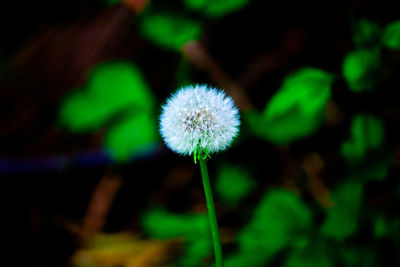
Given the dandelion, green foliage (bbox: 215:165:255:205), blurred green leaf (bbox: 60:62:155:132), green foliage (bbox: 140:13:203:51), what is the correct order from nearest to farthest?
1. the dandelion
2. green foliage (bbox: 140:13:203:51)
3. green foliage (bbox: 215:165:255:205)
4. blurred green leaf (bbox: 60:62:155:132)

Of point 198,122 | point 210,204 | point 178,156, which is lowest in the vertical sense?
point 210,204

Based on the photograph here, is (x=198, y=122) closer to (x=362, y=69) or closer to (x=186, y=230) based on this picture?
(x=362, y=69)

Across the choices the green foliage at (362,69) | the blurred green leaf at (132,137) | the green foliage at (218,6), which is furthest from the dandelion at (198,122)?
the blurred green leaf at (132,137)

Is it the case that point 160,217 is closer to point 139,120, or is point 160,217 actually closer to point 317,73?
point 139,120

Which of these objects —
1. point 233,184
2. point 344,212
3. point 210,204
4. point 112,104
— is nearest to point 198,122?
point 210,204

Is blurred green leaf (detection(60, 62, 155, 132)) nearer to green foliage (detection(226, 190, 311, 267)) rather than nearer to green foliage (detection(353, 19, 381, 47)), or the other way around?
green foliage (detection(226, 190, 311, 267))

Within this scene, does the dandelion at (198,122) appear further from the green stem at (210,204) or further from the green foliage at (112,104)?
the green foliage at (112,104)

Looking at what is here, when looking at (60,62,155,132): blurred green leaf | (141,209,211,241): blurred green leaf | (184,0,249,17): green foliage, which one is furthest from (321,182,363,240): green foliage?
(60,62,155,132): blurred green leaf
